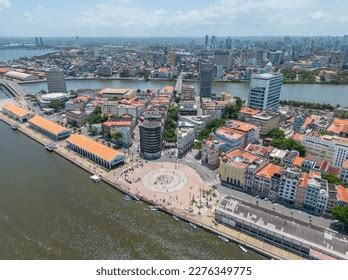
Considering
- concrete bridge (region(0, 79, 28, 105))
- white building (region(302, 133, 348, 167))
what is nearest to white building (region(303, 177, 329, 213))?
white building (region(302, 133, 348, 167))

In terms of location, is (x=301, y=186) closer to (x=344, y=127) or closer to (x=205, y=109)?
(x=344, y=127)

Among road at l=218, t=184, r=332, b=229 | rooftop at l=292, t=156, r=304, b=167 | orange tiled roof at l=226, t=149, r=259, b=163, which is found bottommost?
road at l=218, t=184, r=332, b=229

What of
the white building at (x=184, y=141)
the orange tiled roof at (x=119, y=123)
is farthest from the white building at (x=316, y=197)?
the orange tiled roof at (x=119, y=123)

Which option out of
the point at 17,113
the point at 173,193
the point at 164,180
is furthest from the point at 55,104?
the point at 173,193

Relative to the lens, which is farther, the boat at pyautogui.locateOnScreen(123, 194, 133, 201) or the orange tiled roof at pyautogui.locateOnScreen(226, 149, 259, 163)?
the orange tiled roof at pyautogui.locateOnScreen(226, 149, 259, 163)

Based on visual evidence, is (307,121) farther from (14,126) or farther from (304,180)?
(14,126)

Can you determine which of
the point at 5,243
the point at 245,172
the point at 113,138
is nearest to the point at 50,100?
the point at 113,138

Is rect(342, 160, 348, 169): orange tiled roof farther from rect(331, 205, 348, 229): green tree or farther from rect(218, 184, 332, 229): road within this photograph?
rect(331, 205, 348, 229): green tree

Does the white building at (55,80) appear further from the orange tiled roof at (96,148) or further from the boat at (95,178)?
the boat at (95,178)
